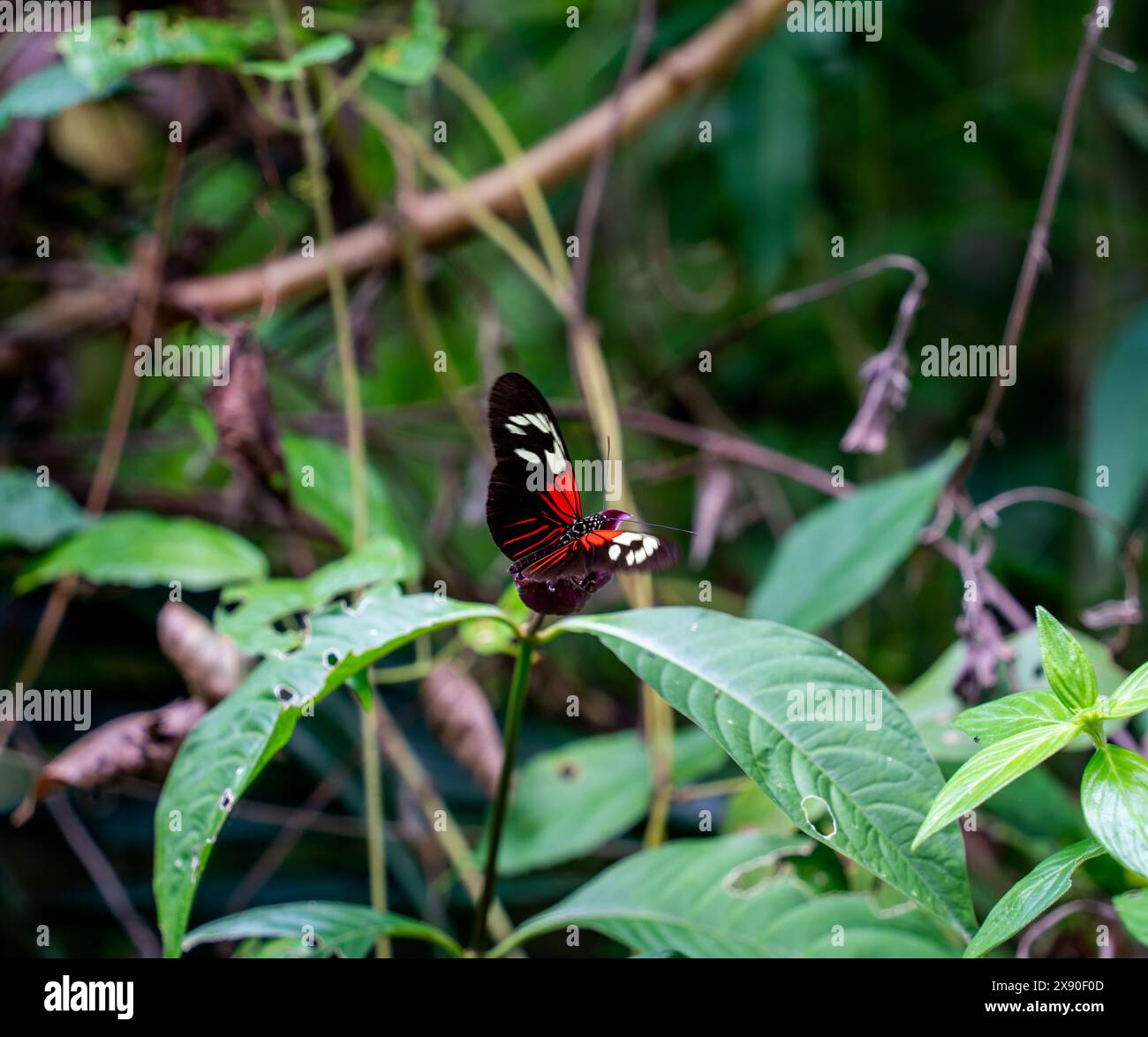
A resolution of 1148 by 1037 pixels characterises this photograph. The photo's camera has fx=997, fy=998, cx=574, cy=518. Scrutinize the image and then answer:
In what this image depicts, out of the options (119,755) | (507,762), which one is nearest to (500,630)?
(507,762)

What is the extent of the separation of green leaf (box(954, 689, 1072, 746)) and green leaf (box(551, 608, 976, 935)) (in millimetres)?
38

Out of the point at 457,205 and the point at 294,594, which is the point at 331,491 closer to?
the point at 294,594

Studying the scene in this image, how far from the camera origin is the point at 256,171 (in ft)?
4.52

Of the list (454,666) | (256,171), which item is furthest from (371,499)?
(256,171)

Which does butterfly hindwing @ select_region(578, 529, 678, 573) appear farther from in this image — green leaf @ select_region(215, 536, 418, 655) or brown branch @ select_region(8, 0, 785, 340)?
brown branch @ select_region(8, 0, 785, 340)

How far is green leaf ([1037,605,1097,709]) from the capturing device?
49 centimetres

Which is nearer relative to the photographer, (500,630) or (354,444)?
(500,630)

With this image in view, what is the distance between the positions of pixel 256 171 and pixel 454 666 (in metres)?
0.82

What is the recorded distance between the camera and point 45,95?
96cm

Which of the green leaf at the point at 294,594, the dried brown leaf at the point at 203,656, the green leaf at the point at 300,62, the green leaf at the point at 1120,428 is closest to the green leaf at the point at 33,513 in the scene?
the dried brown leaf at the point at 203,656

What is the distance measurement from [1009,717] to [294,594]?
511 mm
